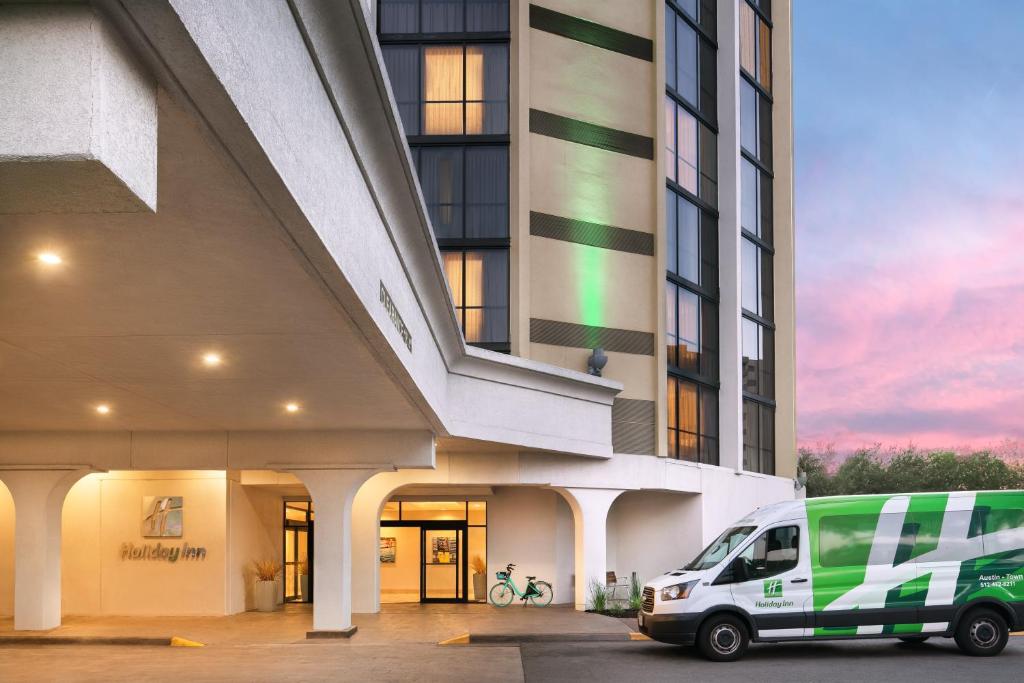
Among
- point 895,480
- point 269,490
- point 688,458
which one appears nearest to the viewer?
point 269,490

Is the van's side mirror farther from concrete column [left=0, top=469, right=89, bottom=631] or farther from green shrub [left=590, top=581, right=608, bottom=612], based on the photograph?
concrete column [left=0, top=469, right=89, bottom=631]

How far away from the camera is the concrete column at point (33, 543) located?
69.3ft

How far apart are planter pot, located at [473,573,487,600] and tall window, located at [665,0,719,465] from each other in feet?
20.3

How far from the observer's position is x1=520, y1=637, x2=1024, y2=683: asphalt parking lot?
15.3m

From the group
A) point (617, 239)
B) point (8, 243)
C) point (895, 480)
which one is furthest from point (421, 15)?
point (895, 480)

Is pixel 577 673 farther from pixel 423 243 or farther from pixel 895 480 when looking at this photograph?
pixel 895 480

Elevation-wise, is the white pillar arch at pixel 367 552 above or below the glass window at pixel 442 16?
below

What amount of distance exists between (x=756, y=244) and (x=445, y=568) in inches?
618

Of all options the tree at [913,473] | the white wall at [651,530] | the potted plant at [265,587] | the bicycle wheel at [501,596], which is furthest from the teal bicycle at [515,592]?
the tree at [913,473]

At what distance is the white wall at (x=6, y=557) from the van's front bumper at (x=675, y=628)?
1463cm

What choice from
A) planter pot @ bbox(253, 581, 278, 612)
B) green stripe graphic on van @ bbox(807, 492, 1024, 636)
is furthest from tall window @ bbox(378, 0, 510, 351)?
green stripe graphic on van @ bbox(807, 492, 1024, 636)

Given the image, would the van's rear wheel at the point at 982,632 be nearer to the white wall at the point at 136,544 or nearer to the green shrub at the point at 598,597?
the green shrub at the point at 598,597

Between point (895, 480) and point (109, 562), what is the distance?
59632mm

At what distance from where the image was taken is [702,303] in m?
32.7
